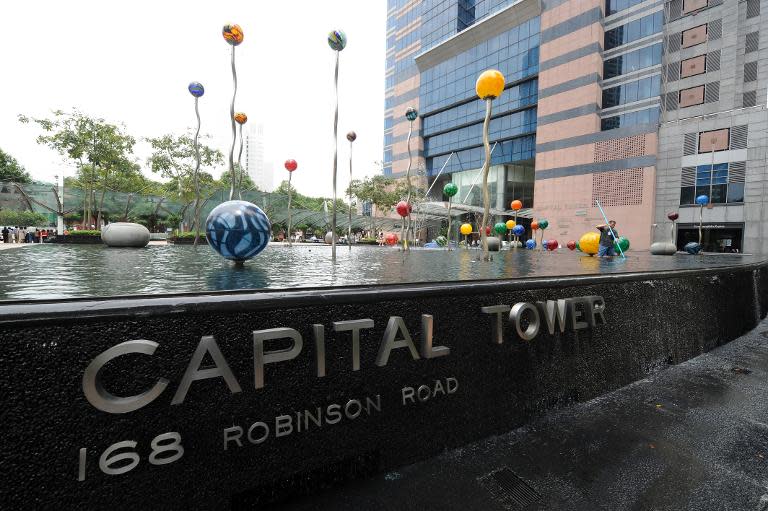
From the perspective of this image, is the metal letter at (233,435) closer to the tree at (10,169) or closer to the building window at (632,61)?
the building window at (632,61)

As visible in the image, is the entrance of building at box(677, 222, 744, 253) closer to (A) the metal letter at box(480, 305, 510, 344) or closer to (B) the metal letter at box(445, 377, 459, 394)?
(A) the metal letter at box(480, 305, 510, 344)

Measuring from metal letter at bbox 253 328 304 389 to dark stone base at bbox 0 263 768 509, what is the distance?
0.20ft

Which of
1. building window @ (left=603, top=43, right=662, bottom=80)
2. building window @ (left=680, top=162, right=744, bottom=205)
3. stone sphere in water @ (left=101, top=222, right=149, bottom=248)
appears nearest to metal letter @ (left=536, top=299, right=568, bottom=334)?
stone sphere in water @ (left=101, top=222, right=149, bottom=248)

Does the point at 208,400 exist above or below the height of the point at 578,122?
below

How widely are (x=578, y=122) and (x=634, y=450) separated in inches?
1572

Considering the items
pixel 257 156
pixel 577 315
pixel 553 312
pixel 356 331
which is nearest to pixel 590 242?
pixel 577 315

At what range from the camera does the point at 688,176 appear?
30234 mm

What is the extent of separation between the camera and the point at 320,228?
48281 mm

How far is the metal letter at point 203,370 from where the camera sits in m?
1.56

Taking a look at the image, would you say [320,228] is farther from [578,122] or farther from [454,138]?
[578,122]

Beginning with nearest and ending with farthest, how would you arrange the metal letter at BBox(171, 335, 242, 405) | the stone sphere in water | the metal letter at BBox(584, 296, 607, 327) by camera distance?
the metal letter at BBox(171, 335, 242, 405) < the metal letter at BBox(584, 296, 607, 327) < the stone sphere in water

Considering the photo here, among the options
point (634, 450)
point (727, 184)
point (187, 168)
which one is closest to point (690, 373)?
point (634, 450)

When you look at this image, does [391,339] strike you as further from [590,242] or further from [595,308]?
[590,242]

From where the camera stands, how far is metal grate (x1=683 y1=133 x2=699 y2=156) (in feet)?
98.1
